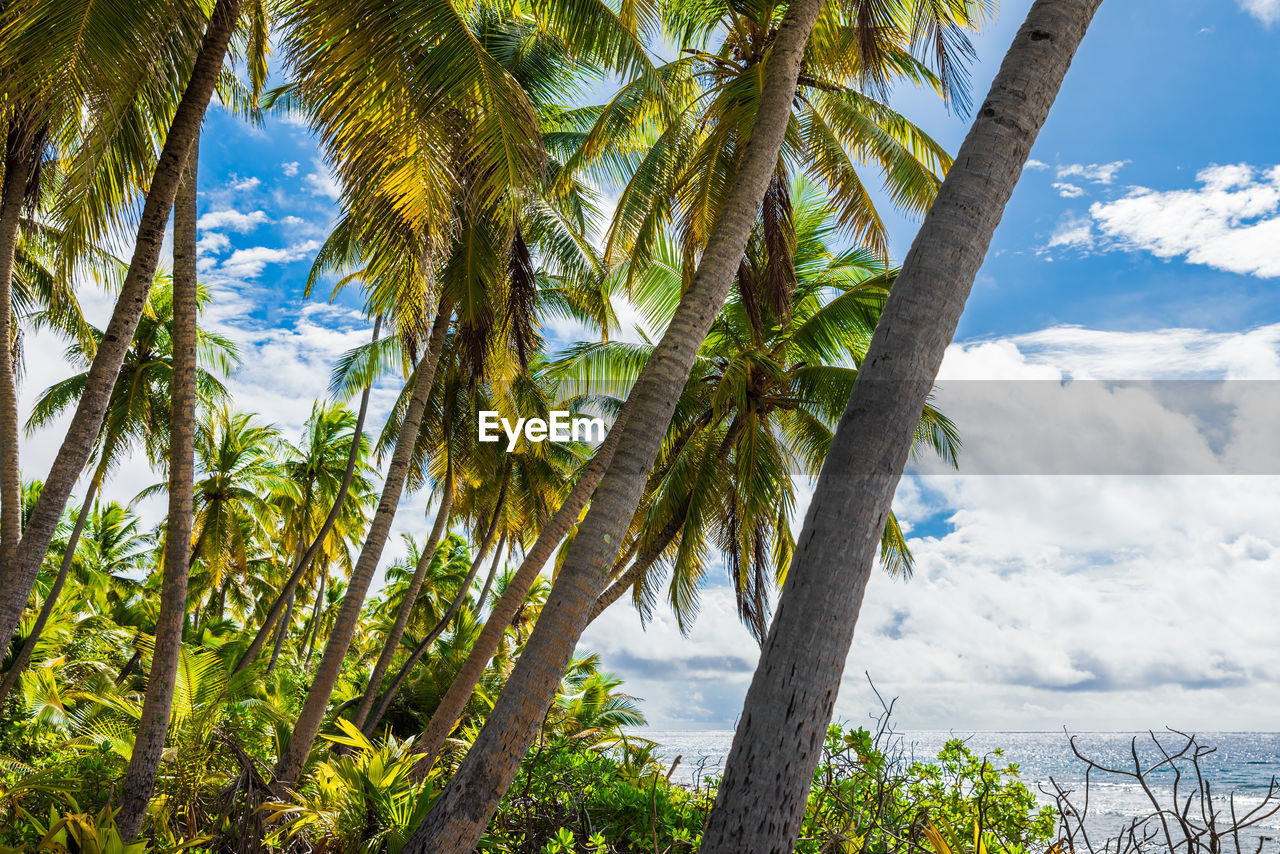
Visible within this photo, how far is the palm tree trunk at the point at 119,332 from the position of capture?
6.21 m

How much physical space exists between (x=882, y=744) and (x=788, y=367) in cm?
872

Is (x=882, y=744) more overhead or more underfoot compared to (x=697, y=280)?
more underfoot

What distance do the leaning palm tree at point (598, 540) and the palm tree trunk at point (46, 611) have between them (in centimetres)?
1115

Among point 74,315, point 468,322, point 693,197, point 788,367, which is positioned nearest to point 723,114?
point 693,197

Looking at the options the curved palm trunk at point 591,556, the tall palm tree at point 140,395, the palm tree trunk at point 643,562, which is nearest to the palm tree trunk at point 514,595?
the curved palm trunk at point 591,556

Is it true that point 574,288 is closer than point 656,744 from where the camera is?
No

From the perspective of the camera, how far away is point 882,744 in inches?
194

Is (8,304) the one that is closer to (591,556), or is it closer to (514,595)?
(514,595)

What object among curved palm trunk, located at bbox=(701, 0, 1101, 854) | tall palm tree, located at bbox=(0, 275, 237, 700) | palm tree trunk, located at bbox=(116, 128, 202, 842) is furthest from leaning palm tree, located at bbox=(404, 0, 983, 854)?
tall palm tree, located at bbox=(0, 275, 237, 700)

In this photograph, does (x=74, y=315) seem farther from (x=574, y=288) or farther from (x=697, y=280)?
(x=697, y=280)

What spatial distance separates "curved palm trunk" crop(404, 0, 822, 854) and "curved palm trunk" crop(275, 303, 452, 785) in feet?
14.8

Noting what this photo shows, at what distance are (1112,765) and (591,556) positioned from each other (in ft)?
183

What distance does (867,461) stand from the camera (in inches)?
113

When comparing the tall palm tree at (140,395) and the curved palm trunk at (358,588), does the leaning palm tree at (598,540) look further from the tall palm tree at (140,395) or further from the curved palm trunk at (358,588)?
the tall palm tree at (140,395)
